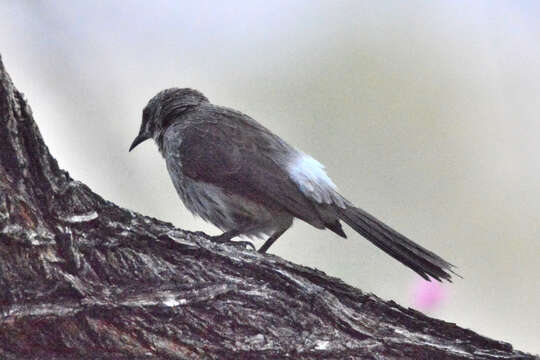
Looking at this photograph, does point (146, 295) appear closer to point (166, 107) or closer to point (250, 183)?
point (250, 183)

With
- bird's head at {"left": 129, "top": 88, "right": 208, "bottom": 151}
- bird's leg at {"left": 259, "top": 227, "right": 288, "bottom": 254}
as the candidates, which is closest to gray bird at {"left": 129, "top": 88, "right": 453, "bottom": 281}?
bird's leg at {"left": 259, "top": 227, "right": 288, "bottom": 254}

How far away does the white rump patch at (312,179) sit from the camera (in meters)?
3.83

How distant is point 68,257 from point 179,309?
40 centimetres

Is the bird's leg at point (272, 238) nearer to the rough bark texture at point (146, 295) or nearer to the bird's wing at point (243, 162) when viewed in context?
the bird's wing at point (243, 162)

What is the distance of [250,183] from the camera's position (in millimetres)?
3867

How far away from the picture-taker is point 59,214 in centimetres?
249

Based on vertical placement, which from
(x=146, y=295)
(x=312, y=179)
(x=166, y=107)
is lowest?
(x=146, y=295)

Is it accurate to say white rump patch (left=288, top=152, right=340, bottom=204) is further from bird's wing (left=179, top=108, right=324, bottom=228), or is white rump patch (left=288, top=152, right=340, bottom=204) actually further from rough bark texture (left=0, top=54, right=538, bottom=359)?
rough bark texture (left=0, top=54, right=538, bottom=359)

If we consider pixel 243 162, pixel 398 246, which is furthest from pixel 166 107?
pixel 398 246

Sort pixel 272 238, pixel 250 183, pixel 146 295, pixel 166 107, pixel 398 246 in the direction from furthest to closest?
pixel 166 107, pixel 272 238, pixel 250 183, pixel 398 246, pixel 146 295

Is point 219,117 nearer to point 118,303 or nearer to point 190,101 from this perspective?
point 190,101

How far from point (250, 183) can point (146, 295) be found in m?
1.44

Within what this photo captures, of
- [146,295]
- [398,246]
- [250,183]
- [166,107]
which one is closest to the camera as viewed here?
[146,295]

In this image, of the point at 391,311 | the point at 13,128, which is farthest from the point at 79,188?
the point at 391,311
